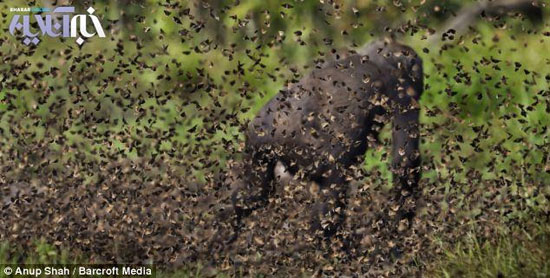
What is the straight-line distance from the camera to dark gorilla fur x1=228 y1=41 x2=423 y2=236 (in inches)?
405

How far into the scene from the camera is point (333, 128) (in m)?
10.3

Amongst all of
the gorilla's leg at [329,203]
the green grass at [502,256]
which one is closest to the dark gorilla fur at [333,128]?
the gorilla's leg at [329,203]

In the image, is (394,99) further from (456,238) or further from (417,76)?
(456,238)

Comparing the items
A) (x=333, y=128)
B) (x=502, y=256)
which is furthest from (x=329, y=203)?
(x=502, y=256)

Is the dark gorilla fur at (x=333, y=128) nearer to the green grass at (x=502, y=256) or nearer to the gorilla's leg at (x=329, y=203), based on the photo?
the gorilla's leg at (x=329, y=203)

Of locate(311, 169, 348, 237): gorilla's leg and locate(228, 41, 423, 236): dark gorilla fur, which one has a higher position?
locate(228, 41, 423, 236): dark gorilla fur

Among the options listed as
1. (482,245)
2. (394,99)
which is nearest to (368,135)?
(394,99)

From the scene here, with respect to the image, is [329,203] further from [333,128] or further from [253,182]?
[253,182]

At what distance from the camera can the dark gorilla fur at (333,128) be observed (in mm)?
10289

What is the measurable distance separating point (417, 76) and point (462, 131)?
3.11 meters

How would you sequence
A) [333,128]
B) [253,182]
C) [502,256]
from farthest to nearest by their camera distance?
[253,182] < [333,128] < [502,256]

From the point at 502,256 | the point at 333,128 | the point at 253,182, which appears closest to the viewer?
the point at 502,256

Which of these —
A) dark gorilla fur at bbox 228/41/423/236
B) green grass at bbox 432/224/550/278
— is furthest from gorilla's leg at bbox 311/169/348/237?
green grass at bbox 432/224/550/278

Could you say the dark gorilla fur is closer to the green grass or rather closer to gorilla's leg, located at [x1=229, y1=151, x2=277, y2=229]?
gorilla's leg, located at [x1=229, y1=151, x2=277, y2=229]
